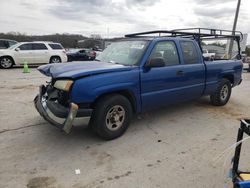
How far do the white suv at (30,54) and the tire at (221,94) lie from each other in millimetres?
12175

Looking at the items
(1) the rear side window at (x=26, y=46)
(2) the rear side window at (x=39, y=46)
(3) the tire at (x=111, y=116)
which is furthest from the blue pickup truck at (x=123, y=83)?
(2) the rear side window at (x=39, y=46)

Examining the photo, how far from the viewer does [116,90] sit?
3.88m

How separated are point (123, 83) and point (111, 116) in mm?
581

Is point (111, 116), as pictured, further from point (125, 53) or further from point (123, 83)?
point (125, 53)

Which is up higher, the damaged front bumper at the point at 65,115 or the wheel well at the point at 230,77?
the wheel well at the point at 230,77

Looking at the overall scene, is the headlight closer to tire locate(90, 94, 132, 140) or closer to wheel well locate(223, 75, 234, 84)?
tire locate(90, 94, 132, 140)

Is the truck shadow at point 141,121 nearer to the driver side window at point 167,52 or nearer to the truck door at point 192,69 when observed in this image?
the truck door at point 192,69

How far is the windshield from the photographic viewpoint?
442 cm

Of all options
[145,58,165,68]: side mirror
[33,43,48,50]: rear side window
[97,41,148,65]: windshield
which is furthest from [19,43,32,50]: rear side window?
[145,58,165,68]: side mirror

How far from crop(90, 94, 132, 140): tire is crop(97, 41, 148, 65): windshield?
0.82 metres

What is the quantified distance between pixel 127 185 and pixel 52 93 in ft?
7.13

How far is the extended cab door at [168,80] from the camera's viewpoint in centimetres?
434

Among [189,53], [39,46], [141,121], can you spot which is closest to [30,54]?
[39,46]

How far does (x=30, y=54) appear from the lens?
15070 mm
